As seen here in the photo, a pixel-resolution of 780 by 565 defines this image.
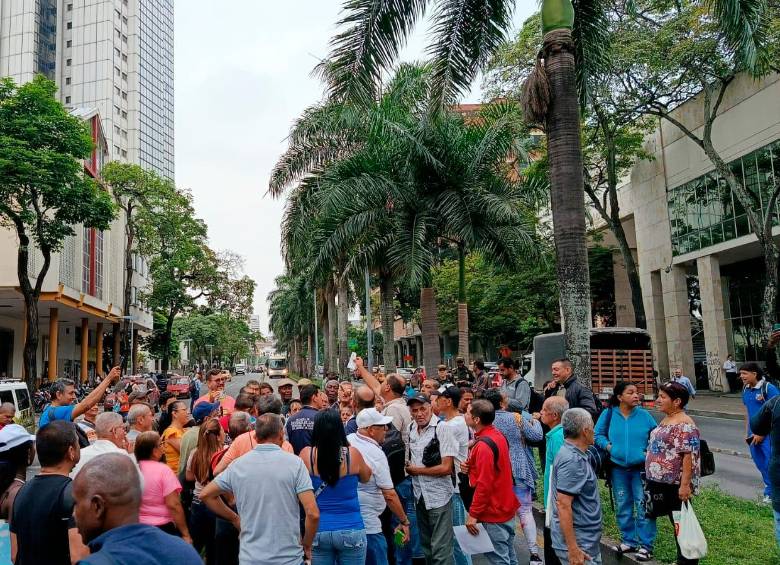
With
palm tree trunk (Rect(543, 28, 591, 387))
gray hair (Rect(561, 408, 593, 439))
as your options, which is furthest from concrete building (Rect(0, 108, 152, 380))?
gray hair (Rect(561, 408, 593, 439))

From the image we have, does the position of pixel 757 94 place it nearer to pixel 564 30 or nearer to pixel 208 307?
pixel 564 30

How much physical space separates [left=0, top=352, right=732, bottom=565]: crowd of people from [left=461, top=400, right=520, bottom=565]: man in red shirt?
0.01 meters

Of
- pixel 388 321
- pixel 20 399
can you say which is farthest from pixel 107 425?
pixel 20 399

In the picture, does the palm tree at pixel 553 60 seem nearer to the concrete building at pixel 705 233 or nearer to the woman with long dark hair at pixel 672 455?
the woman with long dark hair at pixel 672 455

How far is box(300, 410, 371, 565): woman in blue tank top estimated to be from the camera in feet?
15.3

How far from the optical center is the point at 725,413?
21078 mm

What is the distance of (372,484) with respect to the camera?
526cm

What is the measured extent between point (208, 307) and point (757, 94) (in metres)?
41.6

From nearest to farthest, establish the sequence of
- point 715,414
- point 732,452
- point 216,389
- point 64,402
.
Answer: point 64,402 < point 216,389 < point 732,452 < point 715,414

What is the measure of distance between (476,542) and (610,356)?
17.7 m

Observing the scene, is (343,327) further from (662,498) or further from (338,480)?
(338,480)

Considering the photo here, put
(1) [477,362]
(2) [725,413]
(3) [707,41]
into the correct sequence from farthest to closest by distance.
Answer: (3) [707,41] < (2) [725,413] < (1) [477,362]

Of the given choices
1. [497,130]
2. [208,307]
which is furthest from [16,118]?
[208,307]

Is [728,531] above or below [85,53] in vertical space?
below
